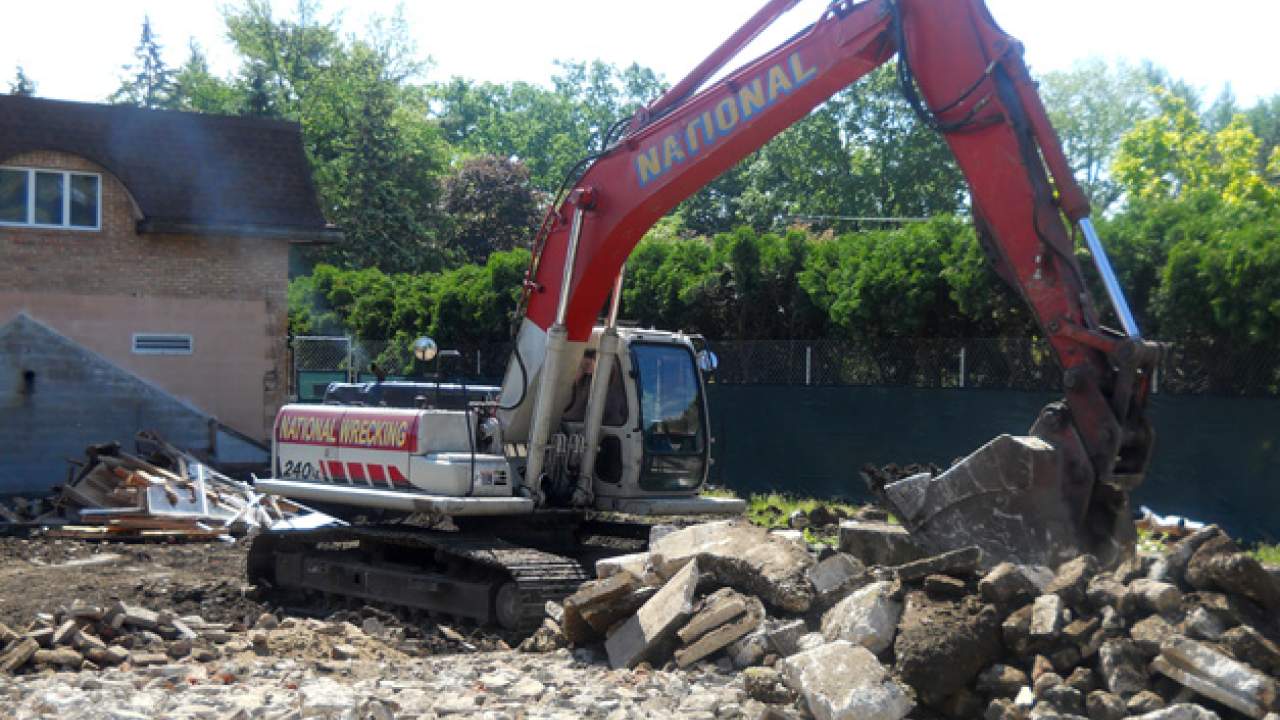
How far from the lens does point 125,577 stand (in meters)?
13.5

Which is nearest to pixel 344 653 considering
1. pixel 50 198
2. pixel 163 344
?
pixel 163 344

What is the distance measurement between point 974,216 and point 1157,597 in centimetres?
290

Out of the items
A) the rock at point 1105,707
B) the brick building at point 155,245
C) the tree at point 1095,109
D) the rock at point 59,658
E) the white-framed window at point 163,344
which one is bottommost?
the rock at point 59,658

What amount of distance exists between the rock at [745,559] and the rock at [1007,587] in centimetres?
133

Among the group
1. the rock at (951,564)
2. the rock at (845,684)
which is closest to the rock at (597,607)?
the rock at (845,684)

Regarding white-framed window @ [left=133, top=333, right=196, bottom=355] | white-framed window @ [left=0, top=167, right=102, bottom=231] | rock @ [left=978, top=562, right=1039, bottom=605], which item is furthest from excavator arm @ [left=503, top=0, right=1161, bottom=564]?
white-framed window @ [left=0, top=167, right=102, bottom=231]

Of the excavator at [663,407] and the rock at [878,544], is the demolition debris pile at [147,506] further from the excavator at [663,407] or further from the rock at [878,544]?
the rock at [878,544]

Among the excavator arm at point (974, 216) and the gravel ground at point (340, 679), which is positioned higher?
the excavator arm at point (974, 216)

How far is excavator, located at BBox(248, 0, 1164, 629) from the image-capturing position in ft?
27.0

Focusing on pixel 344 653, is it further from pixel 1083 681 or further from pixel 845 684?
pixel 1083 681

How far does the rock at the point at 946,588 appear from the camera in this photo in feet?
25.2

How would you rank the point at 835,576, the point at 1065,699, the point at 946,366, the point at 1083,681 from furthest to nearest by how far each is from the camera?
the point at 946,366 → the point at 835,576 → the point at 1083,681 → the point at 1065,699

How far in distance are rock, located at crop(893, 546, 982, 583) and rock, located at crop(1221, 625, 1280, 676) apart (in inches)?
53.4

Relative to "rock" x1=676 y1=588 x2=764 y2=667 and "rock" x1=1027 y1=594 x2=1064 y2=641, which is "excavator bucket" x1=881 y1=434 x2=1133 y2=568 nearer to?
"rock" x1=1027 y1=594 x2=1064 y2=641
